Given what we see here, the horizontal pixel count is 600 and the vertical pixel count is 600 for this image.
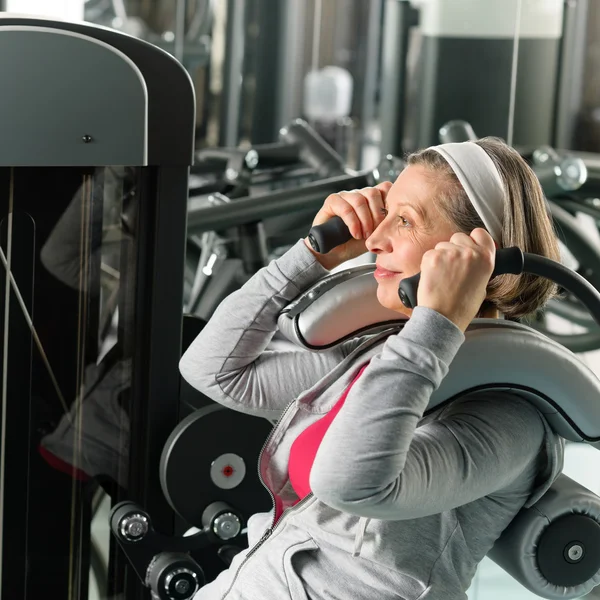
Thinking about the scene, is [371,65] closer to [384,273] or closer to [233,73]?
[233,73]

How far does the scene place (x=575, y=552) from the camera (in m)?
1.26

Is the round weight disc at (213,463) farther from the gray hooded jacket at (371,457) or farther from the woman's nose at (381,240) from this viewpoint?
the woman's nose at (381,240)

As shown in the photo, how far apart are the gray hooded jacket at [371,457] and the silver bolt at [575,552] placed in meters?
0.09

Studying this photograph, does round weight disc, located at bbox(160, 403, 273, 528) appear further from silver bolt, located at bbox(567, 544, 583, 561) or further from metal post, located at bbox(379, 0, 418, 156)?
metal post, located at bbox(379, 0, 418, 156)

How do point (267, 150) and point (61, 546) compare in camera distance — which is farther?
point (267, 150)

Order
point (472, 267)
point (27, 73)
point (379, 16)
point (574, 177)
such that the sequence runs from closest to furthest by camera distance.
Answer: point (472, 267), point (27, 73), point (574, 177), point (379, 16)

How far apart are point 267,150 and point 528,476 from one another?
7.36 ft

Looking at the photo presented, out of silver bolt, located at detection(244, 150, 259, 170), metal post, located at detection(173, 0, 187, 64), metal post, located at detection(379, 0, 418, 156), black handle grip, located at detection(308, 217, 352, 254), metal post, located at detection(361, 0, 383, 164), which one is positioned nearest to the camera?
black handle grip, located at detection(308, 217, 352, 254)

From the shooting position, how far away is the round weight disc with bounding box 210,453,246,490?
65.4 inches

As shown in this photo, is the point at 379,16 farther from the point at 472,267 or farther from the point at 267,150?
the point at 472,267

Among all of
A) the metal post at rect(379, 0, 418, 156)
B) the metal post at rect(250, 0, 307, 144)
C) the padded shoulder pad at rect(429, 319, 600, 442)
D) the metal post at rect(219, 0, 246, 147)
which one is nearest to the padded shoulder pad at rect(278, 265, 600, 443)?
the padded shoulder pad at rect(429, 319, 600, 442)

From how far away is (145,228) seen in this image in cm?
161

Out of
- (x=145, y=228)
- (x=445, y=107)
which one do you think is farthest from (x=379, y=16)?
(x=145, y=228)

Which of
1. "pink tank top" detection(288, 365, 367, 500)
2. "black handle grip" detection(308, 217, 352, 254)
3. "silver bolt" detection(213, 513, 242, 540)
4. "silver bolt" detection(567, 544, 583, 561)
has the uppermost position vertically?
"black handle grip" detection(308, 217, 352, 254)
